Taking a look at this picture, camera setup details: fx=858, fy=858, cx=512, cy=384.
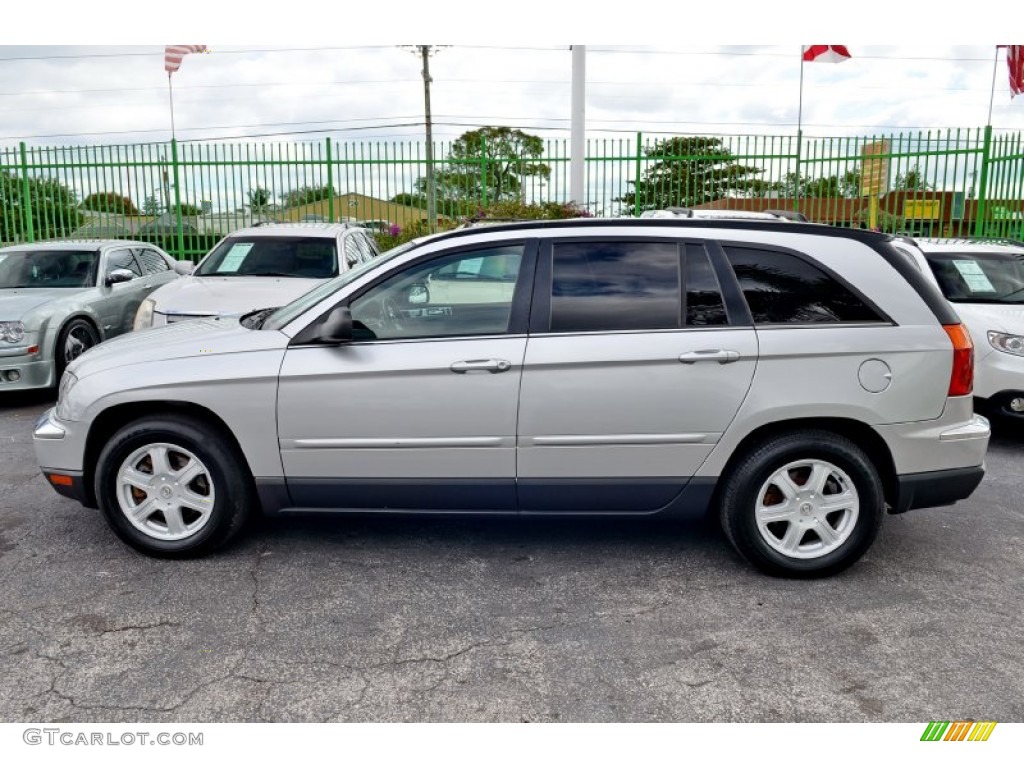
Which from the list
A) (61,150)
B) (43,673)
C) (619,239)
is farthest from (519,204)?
(43,673)

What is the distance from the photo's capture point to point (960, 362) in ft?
12.9

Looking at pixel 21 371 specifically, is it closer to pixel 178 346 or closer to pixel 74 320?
pixel 74 320

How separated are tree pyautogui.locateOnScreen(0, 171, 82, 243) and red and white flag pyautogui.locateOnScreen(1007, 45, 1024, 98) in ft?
57.2

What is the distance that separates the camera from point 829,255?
13.2 feet

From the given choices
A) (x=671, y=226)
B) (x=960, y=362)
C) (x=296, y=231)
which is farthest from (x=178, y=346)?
(x=296, y=231)

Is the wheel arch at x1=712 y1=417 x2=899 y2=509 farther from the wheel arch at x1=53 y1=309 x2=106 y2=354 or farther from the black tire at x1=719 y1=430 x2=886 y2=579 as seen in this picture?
the wheel arch at x1=53 y1=309 x2=106 y2=354

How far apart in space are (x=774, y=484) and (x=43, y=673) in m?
3.13

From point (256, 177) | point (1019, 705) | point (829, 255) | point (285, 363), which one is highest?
point (256, 177)

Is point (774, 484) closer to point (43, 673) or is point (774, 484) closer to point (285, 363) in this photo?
point (285, 363)

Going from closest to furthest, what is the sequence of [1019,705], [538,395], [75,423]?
[1019,705]
[538,395]
[75,423]

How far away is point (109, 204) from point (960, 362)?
15563mm

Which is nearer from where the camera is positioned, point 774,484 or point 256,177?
point 774,484

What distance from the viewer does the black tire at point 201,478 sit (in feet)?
13.4
